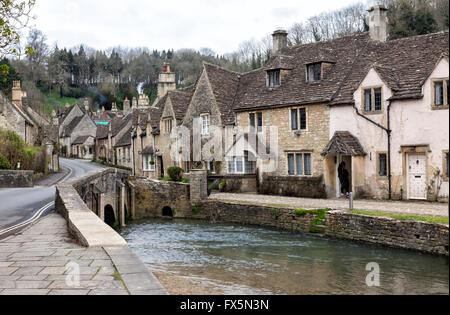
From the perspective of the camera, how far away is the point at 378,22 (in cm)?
2941

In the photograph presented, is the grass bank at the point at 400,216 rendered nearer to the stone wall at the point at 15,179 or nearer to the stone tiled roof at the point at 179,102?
the stone wall at the point at 15,179

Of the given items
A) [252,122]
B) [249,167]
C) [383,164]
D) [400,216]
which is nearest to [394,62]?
[383,164]

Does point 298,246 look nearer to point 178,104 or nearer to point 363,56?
point 363,56

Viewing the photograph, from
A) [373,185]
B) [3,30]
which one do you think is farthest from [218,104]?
[3,30]

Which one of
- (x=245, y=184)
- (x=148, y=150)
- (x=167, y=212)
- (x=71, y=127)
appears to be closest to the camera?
(x=245, y=184)

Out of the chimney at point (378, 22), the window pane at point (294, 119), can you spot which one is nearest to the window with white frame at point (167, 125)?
the window pane at point (294, 119)

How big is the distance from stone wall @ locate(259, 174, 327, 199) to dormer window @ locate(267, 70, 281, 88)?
634cm

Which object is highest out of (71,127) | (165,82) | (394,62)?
(165,82)

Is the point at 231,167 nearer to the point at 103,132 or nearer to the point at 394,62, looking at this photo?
the point at 394,62

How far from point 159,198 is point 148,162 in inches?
570

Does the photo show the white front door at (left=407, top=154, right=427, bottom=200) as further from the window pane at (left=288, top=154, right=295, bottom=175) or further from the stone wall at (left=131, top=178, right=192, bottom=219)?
the stone wall at (left=131, top=178, right=192, bottom=219)

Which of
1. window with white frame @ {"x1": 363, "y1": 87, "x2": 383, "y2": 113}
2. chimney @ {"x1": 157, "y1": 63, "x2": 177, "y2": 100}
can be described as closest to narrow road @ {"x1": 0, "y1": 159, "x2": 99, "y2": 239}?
window with white frame @ {"x1": 363, "y1": 87, "x2": 383, "y2": 113}

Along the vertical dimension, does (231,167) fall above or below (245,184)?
above
